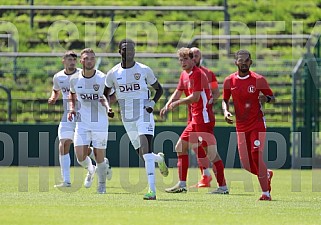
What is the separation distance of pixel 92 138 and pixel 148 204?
9.88 feet

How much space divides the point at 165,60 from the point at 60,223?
615 inches

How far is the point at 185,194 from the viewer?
1491 centimetres

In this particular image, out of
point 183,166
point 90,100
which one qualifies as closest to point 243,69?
point 183,166

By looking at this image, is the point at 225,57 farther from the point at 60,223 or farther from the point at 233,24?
the point at 60,223

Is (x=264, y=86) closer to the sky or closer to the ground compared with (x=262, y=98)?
closer to the sky

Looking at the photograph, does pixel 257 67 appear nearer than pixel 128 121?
No

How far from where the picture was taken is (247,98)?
13.9m

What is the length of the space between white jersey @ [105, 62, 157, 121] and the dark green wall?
941 centimetres

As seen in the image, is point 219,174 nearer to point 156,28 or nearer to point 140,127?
point 140,127

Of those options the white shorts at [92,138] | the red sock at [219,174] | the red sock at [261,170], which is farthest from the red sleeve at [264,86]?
the white shorts at [92,138]

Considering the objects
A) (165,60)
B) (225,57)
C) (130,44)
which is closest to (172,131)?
(165,60)

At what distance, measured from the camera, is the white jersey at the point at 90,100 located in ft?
48.9

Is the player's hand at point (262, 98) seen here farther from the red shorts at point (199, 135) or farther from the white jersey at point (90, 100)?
the white jersey at point (90, 100)

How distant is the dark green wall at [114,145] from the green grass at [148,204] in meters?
4.67
